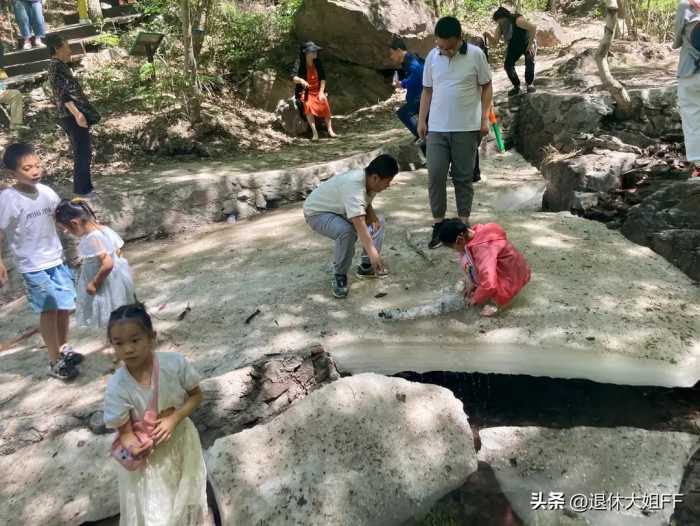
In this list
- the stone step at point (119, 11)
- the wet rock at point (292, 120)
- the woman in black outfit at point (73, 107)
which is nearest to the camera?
the woman in black outfit at point (73, 107)

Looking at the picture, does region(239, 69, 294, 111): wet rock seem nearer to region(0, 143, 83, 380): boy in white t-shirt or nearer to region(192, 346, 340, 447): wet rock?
region(0, 143, 83, 380): boy in white t-shirt

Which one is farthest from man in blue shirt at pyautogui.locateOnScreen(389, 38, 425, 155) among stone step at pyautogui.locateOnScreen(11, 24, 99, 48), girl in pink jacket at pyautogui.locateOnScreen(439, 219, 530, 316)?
stone step at pyautogui.locateOnScreen(11, 24, 99, 48)

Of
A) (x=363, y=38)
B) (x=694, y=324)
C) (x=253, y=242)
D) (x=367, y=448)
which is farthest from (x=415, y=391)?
(x=363, y=38)

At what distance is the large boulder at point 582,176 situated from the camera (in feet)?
17.0

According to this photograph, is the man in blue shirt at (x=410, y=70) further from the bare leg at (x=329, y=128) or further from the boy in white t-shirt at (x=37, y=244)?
the boy in white t-shirt at (x=37, y=244)

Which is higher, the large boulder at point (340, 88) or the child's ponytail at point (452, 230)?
the large boulder at point (340, 88)

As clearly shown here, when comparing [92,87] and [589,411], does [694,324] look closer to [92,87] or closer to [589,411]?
[589,411]

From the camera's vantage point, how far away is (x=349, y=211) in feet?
11.6

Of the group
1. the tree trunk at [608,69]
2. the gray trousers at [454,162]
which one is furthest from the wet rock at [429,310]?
the tree trunk at [608,69]

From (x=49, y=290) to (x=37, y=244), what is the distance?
0.92ft

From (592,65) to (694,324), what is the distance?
6431mm

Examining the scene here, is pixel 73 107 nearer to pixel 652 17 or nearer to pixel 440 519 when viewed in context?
pixel 440 519

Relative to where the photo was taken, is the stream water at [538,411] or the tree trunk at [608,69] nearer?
the stream water at [538,411]

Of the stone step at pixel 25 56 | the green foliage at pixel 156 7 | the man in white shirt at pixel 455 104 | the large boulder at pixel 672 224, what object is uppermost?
the green foliage at pixel 156 7
